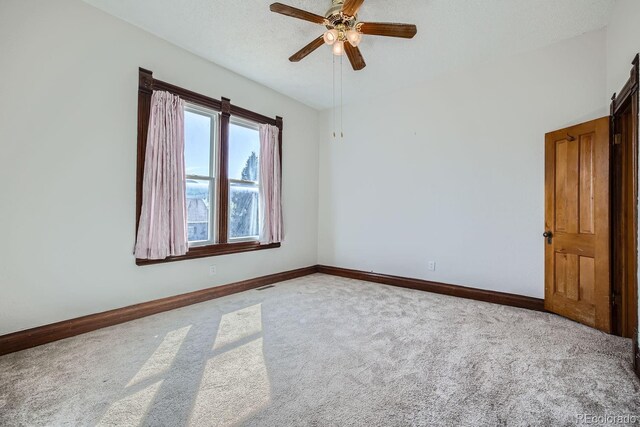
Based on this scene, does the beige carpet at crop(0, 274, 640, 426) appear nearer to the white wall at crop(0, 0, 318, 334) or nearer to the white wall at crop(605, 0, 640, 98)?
the white wall at crop(0, 0, 318, 334)

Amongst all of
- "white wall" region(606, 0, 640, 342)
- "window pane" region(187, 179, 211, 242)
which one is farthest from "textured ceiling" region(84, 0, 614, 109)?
"window pane" region(187, 179, 211, 242)

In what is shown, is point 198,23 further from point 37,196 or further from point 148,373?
point 148,373

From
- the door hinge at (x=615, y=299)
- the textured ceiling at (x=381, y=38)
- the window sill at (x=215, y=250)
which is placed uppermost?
the textured ceiling at (x=381, y=38)

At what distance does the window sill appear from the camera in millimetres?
3199

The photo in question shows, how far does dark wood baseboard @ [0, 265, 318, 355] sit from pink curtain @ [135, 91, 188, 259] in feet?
1.78

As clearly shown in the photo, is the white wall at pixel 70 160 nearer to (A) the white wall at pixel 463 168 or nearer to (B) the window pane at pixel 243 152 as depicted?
(B) the window pane at pixel 243 152

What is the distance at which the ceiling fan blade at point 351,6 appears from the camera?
2140mm

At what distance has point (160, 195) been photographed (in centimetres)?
309

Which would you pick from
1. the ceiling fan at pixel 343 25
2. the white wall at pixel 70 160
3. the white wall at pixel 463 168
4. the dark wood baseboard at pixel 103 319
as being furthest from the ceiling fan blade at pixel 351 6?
the dark wood baseboard at pixel 103 319

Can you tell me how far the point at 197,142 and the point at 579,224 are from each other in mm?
4344

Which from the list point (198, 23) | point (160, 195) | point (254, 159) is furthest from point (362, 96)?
point (160, 195)

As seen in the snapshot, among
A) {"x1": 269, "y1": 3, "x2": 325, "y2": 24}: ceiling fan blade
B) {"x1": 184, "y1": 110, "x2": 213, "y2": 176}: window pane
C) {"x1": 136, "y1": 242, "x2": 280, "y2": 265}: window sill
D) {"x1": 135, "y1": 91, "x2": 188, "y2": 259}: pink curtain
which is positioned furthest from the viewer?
{"x1": 184, "y1": 110, "x2": 213, "y2": 176}: window pane

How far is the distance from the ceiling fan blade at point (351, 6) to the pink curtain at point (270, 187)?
2344 millimetres

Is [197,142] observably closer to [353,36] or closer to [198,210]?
[198,210]
